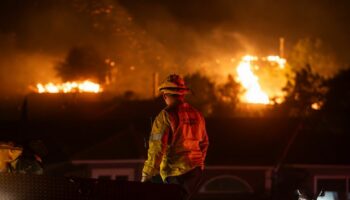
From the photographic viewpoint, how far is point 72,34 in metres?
74.4

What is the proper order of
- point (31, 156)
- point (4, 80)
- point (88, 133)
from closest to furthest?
point (31, 156), point (88, 133), point (4, 80)

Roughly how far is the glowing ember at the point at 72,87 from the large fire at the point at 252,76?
1276cm

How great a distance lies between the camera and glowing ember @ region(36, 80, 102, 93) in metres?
59.5

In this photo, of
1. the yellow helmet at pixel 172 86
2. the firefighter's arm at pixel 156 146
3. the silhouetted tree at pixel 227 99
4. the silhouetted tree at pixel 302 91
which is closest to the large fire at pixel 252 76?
the silhouetted tree at pixel 227 99

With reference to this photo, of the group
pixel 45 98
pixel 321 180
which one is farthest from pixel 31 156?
pixel 45 98

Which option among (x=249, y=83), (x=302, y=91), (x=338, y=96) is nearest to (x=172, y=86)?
(x=338, y=96)

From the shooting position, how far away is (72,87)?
201ft

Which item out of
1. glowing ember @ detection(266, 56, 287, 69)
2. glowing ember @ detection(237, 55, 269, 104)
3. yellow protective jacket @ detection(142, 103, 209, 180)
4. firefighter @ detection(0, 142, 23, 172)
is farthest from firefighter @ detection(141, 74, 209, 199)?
glowing ember @ detection(266, 56, 287, 69)

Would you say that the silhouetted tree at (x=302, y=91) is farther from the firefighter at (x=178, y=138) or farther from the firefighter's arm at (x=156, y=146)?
the firefighter's arm at (x=156, y=146)

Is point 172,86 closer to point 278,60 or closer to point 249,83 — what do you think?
point 249,83

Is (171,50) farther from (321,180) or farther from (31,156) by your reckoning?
(31,156)

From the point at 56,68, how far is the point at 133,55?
10.2 meters

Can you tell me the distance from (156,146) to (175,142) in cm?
26

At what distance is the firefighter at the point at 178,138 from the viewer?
6.52m
